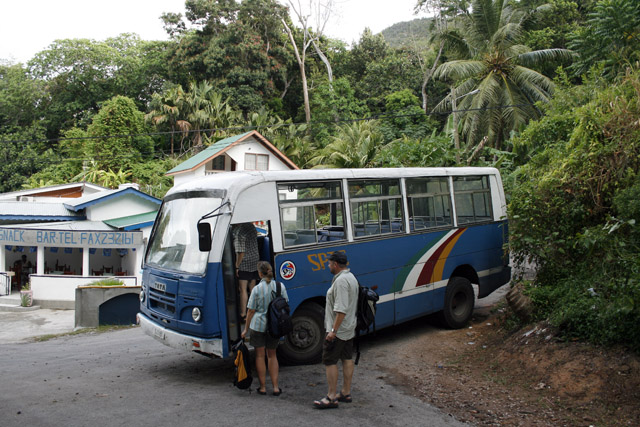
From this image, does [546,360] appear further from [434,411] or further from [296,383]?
[296,383]

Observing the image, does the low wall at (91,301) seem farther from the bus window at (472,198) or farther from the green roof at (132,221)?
the bus window at (472,198)

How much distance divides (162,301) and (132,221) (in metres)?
14.9

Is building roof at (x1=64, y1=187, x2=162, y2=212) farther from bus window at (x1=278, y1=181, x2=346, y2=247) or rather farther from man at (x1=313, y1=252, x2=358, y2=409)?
man at (x1=313, y1=252, x2=358, y2=409)

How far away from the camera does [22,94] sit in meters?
48.4

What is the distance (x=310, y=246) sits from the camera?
7.33 metres

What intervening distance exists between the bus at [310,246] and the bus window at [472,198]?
0.03m

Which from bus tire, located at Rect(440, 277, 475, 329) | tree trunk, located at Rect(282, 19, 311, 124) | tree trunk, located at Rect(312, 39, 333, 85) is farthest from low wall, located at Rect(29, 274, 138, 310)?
tree trunk, located at Rect(312, 39, 333, 85)

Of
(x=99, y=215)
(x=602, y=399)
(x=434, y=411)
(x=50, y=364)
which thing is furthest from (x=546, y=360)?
(x=99, y=215)

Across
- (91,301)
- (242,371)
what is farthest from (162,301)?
(91,301)

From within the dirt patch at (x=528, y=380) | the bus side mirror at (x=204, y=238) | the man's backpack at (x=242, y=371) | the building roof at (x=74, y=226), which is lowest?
the dirt patch at (x=528, y=380)

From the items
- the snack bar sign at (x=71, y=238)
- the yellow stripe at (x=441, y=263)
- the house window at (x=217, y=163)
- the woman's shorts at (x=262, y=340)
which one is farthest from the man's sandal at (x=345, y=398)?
the house window at (x=217, y=163)

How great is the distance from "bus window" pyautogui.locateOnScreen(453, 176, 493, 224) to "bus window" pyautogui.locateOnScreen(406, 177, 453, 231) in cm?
32

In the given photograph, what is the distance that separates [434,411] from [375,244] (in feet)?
9.69

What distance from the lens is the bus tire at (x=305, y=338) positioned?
23.9 feet
